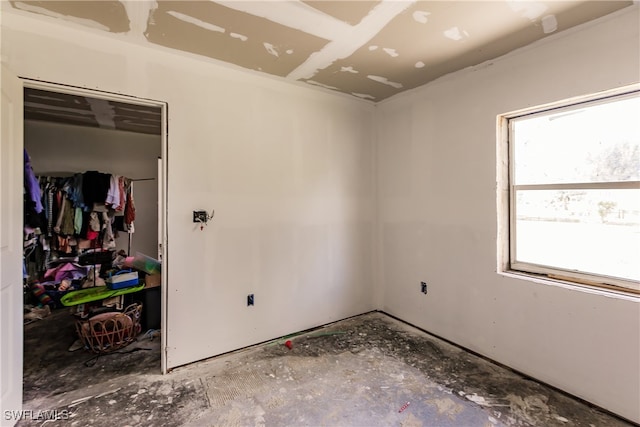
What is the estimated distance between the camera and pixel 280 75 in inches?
109

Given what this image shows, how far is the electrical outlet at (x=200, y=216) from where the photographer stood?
2.46 metres

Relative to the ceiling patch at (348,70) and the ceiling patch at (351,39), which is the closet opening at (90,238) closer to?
the ceiling patch at (351,39)

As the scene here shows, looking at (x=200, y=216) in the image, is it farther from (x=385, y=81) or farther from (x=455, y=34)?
(x=455, y=34)

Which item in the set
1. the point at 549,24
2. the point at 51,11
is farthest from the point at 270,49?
the point at 549,24

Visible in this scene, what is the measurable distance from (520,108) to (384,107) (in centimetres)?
150

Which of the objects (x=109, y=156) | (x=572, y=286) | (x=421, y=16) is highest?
(x=421, y=16)

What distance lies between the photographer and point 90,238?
153 inches

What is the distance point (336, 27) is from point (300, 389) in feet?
8.36

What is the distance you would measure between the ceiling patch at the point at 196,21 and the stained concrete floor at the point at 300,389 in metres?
2.52

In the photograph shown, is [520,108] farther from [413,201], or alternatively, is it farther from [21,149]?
[21,149]

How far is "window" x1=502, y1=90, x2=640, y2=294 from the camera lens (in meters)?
1.94

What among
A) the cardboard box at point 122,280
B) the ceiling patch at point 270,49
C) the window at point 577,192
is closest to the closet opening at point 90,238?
the cardboard box at point 122,280

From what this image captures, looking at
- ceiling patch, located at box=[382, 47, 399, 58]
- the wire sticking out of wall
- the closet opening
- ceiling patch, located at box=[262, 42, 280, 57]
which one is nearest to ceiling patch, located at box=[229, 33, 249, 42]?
ceiling patch, located at box=[262, 42, 280, 57]

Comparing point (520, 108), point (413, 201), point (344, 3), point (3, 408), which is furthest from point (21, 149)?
point (520, 108)
